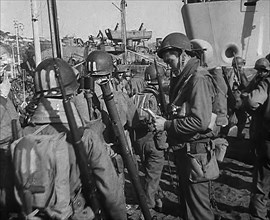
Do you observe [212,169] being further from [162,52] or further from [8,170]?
[8,170]

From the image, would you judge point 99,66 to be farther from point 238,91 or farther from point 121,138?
point 238,91

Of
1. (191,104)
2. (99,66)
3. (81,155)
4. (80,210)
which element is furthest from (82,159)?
(99,66)

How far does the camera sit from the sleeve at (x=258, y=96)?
389 centimetres

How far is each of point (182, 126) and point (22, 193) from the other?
162 centimetres

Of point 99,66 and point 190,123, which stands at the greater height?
point 99,66

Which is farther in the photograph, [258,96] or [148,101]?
[148,101]

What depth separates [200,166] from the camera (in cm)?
332

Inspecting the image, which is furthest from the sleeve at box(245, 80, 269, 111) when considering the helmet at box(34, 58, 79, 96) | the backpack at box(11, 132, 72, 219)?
the backpack at box(11, 132, 72, 219)

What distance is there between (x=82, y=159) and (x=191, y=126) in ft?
4.19

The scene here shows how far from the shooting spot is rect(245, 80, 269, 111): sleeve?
153 inches

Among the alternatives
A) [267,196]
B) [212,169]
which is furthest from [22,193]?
[267,196]

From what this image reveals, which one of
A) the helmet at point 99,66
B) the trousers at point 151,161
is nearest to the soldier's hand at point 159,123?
the helmet at point 99,66

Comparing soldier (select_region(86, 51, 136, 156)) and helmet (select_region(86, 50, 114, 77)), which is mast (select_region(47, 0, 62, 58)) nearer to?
soldier (select_region(86, 51, 136, 156))

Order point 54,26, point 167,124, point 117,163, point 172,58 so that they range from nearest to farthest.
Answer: point 54,26 < point 167,124 < point 172,58 < point 117,163
